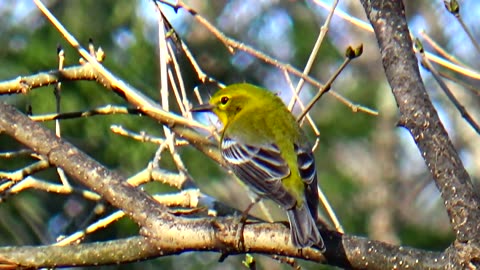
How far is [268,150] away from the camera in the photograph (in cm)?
483

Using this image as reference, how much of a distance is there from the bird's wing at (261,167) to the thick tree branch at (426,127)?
3.71ft

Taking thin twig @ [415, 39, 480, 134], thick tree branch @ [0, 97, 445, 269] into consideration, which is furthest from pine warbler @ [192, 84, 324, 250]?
thin twig @ [415, 39, 480, 134]

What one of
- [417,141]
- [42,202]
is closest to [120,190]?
[417,141]

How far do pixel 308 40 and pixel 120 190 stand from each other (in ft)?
28.1

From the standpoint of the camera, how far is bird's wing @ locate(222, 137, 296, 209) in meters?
4.34

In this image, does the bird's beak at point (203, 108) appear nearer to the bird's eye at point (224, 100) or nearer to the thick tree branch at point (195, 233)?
the bird's eye at point (224, 100)

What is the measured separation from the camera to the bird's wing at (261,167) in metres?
4.34

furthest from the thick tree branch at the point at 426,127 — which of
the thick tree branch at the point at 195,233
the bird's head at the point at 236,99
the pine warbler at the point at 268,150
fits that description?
the bird's head at the point at 236,99

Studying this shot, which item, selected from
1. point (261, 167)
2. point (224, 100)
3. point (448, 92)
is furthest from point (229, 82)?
point (448, 92)

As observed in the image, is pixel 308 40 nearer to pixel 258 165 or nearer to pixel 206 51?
pixel 206 51

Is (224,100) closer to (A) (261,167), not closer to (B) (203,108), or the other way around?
(B) (203,108)

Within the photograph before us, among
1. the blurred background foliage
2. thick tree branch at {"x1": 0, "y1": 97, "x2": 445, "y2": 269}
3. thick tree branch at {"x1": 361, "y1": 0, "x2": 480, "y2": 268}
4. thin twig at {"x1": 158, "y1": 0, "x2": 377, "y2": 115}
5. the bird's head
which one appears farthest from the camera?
the blurred background foliage

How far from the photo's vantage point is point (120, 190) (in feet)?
11.3

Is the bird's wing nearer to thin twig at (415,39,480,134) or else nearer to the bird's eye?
→ the bird's eye
